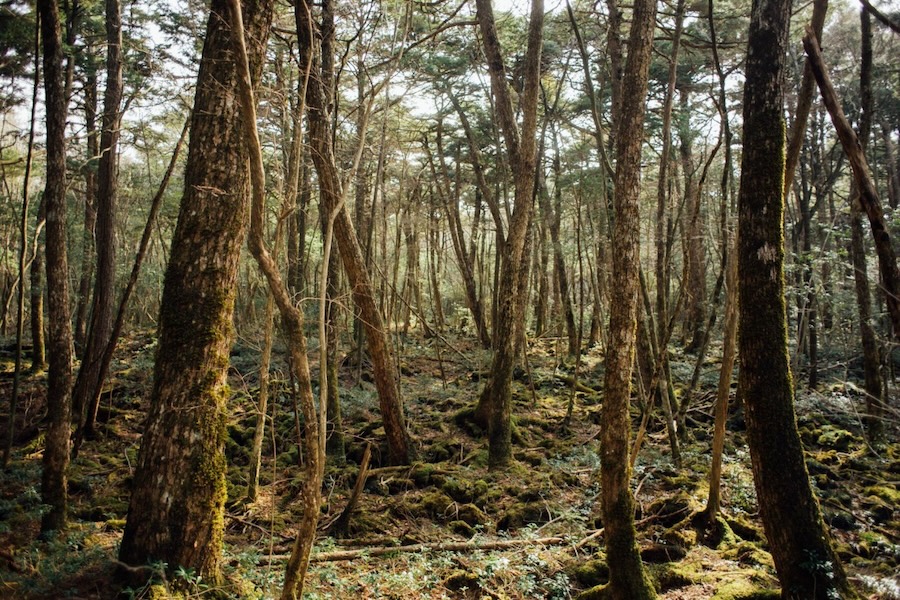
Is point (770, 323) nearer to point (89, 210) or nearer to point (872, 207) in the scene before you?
point (872, 207)

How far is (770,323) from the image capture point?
4.26 m

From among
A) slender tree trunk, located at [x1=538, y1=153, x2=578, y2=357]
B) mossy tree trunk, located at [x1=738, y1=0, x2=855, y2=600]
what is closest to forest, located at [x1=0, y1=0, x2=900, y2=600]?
mossy tree trunk, located at [x1=738, y1=0, x2=855, y2=600]

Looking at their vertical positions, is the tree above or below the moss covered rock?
above

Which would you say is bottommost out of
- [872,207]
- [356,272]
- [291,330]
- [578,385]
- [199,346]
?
[578,385]

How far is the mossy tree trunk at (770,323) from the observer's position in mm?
4102

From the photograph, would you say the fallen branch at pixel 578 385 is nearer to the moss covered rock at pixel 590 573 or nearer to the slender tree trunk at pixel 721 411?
the slender tree trunk at pixel 721 411

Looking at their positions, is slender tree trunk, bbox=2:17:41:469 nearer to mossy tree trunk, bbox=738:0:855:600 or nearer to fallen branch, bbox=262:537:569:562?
fallen branch, bbox=262:537:569:562

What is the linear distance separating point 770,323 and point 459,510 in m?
4.54

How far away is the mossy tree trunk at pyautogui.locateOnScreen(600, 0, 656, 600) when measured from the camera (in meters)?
4.45

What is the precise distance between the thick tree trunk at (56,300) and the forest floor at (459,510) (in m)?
0.26

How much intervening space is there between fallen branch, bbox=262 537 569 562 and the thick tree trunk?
238cm

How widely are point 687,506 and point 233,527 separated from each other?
5473mm

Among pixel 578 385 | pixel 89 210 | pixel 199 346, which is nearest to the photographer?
pixel 199 346

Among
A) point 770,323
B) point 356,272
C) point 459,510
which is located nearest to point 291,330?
point 770,323
